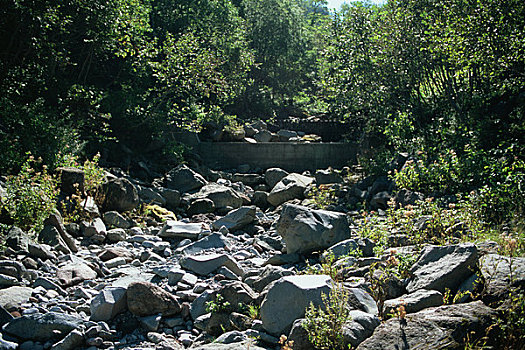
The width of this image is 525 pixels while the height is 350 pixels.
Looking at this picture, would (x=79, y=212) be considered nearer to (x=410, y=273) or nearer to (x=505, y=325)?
(x=410, y=273)

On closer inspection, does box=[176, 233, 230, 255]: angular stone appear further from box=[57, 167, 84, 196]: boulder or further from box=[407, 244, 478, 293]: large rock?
box=[407, 244, 478, 293]: large rock

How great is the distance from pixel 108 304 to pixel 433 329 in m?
3.05

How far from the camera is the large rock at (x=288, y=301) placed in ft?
13.2

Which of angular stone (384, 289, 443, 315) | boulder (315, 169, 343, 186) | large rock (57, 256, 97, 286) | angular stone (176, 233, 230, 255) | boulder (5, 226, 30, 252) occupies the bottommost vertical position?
large rock (57, 256, 97, 286)

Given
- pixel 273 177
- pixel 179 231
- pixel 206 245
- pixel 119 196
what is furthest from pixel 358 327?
pixel 273 177

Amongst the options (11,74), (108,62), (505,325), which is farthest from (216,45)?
(505,325)

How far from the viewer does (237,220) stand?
868 centimetres

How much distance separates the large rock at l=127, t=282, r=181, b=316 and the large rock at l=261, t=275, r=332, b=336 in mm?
1091

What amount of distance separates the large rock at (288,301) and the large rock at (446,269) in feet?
2.97

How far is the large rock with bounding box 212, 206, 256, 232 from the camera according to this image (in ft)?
28.2

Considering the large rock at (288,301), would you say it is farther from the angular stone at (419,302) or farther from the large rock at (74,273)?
the large rock at (74,273)

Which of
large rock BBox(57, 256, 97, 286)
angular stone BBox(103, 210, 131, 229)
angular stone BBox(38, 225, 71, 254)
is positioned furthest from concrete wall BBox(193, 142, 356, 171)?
large rock BBox(57, 256, 97, 286)

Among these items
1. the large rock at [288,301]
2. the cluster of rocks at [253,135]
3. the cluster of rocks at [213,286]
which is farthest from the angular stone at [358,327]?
the cluster of rocks at [253,135]

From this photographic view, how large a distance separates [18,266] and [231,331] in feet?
8.97
